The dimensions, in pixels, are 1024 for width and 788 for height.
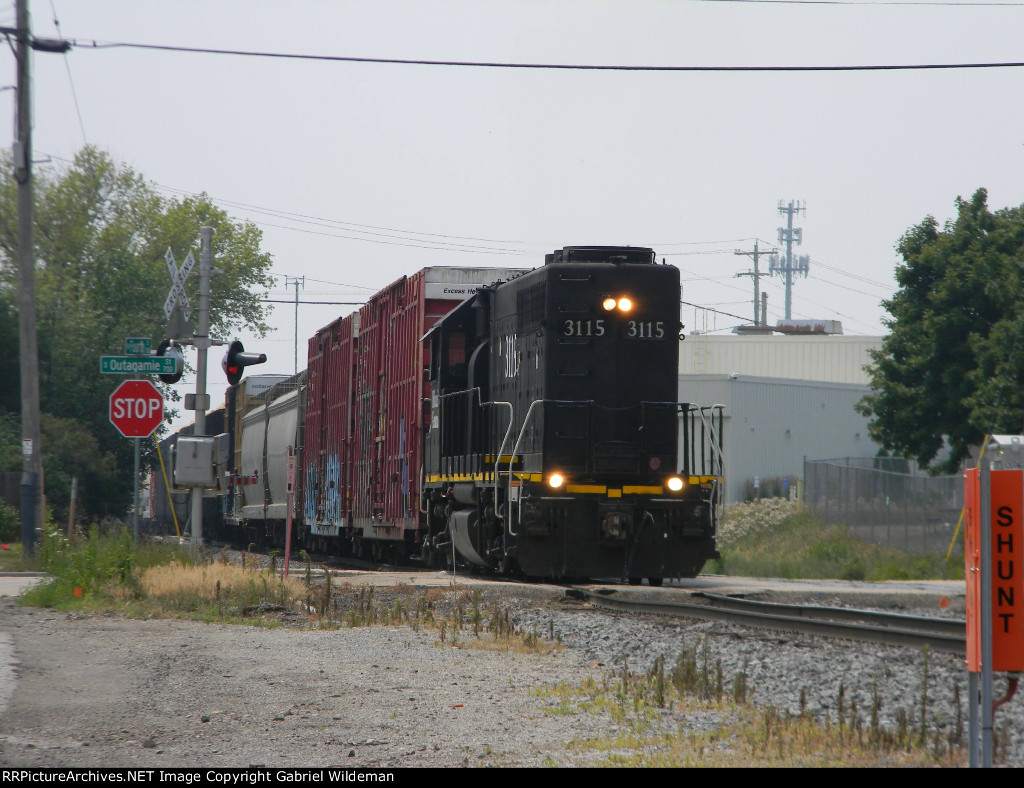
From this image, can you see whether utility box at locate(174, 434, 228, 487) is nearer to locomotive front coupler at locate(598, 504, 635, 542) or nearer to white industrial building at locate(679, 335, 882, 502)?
locomotive front coupler at locate(598, 504, 635, 542)

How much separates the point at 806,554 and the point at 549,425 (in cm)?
1224

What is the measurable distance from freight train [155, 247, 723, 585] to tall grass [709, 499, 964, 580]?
626 cm

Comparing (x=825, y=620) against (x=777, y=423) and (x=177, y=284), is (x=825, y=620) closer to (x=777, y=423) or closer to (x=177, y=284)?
(x=177, y=284)

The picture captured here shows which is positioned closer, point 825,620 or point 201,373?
point 825,620

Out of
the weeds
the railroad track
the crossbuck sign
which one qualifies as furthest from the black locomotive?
the weeds

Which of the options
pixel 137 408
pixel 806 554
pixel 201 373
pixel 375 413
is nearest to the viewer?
pixel 137 408

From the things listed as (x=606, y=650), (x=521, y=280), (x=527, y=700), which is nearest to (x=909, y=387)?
(x=521, y=280)

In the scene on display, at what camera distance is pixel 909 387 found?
3603 centimetres

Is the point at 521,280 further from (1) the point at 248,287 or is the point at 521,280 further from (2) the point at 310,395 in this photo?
(1) the point at 248,287

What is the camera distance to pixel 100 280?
40938mm

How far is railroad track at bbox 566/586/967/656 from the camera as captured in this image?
8.82 m

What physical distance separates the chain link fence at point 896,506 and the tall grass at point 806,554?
408mm

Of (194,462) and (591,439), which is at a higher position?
(591,439)

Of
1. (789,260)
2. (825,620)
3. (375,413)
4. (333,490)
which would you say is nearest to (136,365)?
(375,413)
